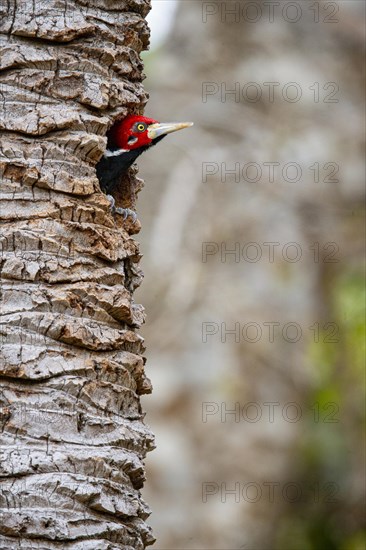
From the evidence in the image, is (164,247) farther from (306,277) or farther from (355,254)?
(355,254)

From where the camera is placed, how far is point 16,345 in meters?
2.59

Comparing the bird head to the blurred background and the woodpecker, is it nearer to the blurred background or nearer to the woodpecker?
the woodpecker

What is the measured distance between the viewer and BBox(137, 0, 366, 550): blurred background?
805cm

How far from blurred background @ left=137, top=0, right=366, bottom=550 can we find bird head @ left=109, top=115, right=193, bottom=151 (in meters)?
4.46

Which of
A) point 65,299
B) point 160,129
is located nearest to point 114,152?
point 160,129

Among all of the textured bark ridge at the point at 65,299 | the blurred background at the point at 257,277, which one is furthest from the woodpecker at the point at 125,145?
the blurred background at the point at 257,277

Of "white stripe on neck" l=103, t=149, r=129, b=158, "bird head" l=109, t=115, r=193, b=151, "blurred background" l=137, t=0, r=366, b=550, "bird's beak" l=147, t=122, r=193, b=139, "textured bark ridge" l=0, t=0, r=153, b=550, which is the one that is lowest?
"textured bark ridge" l=0, t=0, r=153, b=550

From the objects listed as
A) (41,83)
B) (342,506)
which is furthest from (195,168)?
(41,83)

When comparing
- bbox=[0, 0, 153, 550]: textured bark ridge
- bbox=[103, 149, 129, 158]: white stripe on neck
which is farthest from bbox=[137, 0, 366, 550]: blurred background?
bbox=[0, 0, 153, 550]: textured bark ridge

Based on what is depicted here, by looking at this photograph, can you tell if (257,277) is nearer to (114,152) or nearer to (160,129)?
(160,129)

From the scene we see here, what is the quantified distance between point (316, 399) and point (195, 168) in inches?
103

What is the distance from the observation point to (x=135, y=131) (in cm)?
371

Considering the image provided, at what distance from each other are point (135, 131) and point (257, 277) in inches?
193

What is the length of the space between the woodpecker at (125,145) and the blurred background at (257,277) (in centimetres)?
447
